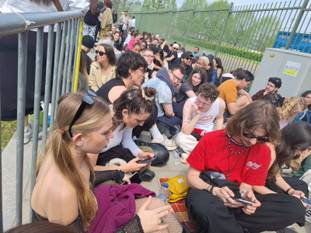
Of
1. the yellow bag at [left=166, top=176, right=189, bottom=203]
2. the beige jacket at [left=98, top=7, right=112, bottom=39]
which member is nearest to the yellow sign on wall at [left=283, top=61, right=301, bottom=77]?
the yellow bag at [left=166, top=176, right=189, bottom=203]

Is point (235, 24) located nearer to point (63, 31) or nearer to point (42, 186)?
point (63, 31)

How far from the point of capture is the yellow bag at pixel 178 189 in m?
2.75

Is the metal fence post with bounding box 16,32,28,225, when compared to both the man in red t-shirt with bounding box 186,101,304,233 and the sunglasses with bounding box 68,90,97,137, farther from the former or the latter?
the man in red t-shirt with bounding box 186,101,304,233

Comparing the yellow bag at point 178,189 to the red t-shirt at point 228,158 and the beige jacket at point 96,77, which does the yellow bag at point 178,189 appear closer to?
the red t-shirt at point 228,158

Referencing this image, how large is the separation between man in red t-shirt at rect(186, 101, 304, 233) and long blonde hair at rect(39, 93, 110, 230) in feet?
3.83

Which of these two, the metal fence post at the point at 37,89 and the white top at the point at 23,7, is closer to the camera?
the metal fence post at the point at 37,89

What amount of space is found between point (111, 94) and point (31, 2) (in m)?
1.62

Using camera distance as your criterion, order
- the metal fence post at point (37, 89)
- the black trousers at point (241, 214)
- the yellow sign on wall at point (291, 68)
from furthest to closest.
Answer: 1. the yellow sign on wall at point (291, 68)
2. the black trousers at point (241, 214)
3. the metal fence post at point (37, 89)

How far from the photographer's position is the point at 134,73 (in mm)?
3713

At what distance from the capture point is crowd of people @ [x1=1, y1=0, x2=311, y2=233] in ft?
4.99

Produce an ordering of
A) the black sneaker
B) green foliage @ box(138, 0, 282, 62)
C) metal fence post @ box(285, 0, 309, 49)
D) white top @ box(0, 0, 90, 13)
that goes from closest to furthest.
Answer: white top @ box(0, 0, 90, 13)
the black sneaker
metal fence post @ box(285, 0, 309, 49)
green foliage @ box(138, 0, 282, 62)

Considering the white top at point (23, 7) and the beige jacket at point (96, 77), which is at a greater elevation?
the white top at point (23, 7)

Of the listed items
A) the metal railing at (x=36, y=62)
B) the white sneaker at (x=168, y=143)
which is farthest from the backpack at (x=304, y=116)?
the metal railing at (x=36, y=62)

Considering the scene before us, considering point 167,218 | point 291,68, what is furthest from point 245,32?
point 167,218
